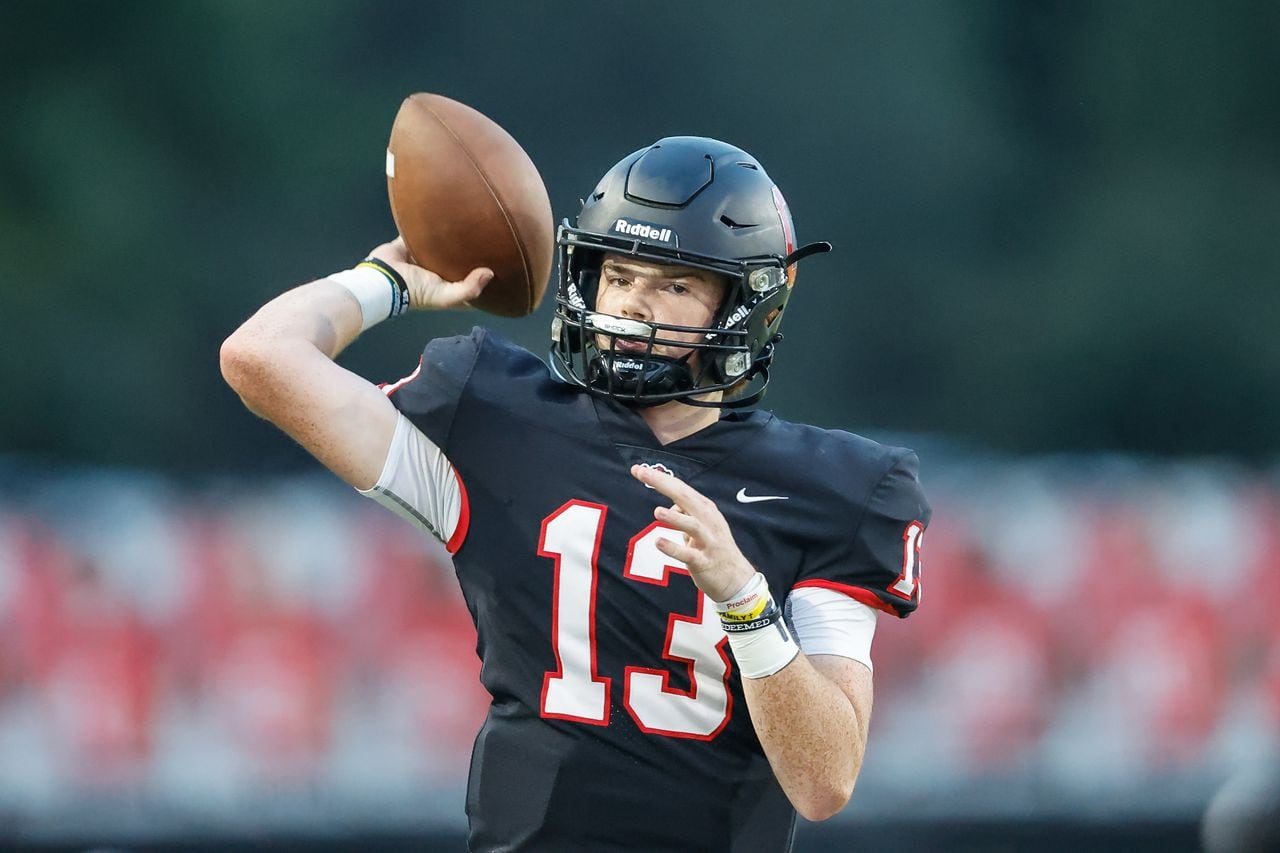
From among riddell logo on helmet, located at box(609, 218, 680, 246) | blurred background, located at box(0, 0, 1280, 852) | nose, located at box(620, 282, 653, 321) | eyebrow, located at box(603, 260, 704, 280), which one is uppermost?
riddell logo on helmet, located at box(609, 218, 680, 246)

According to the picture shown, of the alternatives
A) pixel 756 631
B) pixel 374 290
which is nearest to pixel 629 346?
pixel 374 290

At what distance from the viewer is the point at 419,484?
2.20 metres

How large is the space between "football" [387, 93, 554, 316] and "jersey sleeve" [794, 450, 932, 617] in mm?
640

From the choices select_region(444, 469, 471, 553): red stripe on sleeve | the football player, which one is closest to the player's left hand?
the football player

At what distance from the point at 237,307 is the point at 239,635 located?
Result: 1041 millimetres

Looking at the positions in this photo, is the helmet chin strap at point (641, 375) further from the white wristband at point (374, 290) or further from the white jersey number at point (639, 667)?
the white wristband at point (374, 290)

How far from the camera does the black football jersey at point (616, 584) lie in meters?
2.12

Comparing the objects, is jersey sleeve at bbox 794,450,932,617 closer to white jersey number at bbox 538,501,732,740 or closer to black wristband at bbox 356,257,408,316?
white jersey number at bbox 538,501,732,740

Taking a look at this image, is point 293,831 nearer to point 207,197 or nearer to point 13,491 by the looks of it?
point 13,491

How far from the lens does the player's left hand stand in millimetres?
1861

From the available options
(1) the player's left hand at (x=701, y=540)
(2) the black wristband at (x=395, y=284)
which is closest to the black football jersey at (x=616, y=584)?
(2) the black wristband at (x=395, y=284)

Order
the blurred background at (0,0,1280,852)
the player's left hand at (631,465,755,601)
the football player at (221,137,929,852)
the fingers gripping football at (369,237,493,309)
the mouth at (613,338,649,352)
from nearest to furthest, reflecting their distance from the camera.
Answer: the player's left hand at (631,465,755,601), the football player at (221,137,929,852), the mouth at (613,338,649,352), the fingers gripping football at (369,237,493,309), the blurred background at (0,0,1280,852)

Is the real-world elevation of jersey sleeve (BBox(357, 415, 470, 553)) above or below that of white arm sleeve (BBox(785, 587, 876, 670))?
above

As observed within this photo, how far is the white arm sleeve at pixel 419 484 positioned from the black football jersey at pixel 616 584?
23 millimetres
